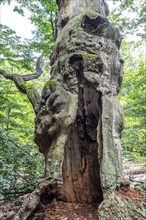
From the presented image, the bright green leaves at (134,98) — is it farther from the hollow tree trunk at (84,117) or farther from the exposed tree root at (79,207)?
the exposed tree root at (79,207)

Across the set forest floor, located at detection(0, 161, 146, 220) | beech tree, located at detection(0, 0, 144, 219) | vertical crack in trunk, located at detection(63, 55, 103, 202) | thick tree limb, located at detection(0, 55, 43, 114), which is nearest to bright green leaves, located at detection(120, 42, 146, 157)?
thick tree limb, located at detection(0, 55, 43, 114)

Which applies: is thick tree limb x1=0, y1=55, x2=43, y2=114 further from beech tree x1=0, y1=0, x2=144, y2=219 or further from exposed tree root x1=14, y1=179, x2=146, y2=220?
exposed tree root x1=14, y1=179, x2=146, y2=220

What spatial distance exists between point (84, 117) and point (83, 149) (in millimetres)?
376

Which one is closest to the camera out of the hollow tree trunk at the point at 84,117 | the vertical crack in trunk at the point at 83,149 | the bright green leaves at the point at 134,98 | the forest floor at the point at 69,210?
the forest floor at the point at 69,210

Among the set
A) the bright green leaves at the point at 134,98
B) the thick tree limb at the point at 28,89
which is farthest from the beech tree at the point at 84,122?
the bright green leaves at the point at 134,98

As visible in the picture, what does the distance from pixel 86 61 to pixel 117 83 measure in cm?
51

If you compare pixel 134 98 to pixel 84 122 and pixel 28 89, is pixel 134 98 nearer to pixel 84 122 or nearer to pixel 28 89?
pixel 28 89

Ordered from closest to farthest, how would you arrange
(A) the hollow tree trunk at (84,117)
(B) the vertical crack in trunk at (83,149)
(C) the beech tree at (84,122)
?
1. (C) the beech tree at (84,122)
2. (A) the hollow tree trunk at (84,117)
3. (B) the vertical crack in trunk at (83,149)

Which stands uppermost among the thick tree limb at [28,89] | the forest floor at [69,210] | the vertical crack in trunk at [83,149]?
the thick tree limb at [28,89]

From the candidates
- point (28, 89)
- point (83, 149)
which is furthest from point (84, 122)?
point (28, 89)

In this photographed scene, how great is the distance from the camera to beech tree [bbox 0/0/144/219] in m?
2.09

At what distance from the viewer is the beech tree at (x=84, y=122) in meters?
2.09

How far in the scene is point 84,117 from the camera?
2.57 meters

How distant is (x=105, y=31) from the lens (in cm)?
292
